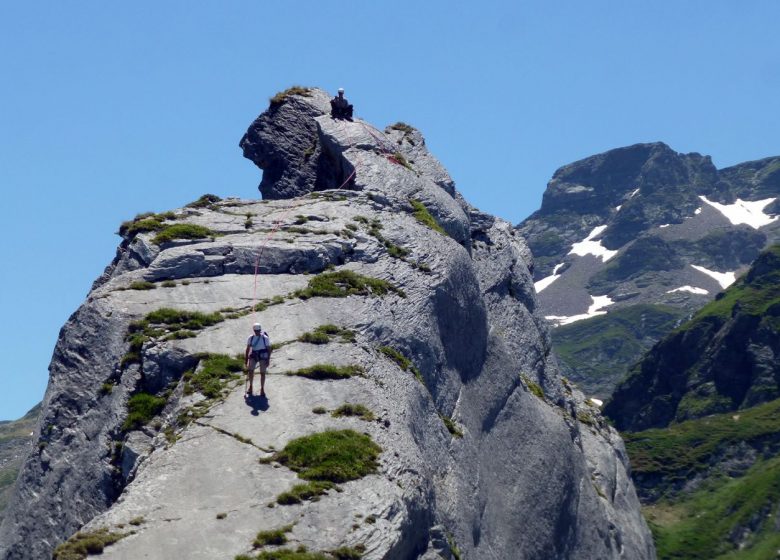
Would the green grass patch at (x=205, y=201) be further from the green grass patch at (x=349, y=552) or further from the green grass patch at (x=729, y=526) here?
the green grass patch at (x=729, y=526)

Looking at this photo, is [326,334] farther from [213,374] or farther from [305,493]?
[305,493]

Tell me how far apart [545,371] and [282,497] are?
97.5ft

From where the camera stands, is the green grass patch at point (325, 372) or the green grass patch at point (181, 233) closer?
the green grass patch at point (325, 372)

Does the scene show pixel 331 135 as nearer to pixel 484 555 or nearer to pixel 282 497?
pixel 484 555

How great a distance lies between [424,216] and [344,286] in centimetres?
893

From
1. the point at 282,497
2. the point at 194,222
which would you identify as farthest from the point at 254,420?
the point at 194,222

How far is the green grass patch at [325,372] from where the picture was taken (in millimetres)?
44656

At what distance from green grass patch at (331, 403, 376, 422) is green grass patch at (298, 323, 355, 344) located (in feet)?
14.8

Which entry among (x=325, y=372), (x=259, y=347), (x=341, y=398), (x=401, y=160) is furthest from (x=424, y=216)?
(x=259, y=347)

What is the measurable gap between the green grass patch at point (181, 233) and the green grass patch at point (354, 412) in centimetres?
1436

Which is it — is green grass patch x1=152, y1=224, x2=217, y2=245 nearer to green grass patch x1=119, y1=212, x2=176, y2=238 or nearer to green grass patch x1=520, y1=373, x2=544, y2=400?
green grass patch x1=119, y1=212, x2=176, y2=238

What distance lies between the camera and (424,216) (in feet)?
193

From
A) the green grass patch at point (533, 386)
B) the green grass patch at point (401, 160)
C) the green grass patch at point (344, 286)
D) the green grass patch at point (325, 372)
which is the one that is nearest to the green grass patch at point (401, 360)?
the green grass patch at point (325, 372)

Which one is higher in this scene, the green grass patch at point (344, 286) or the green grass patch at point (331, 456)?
the green grass patch at point (344, 286)
